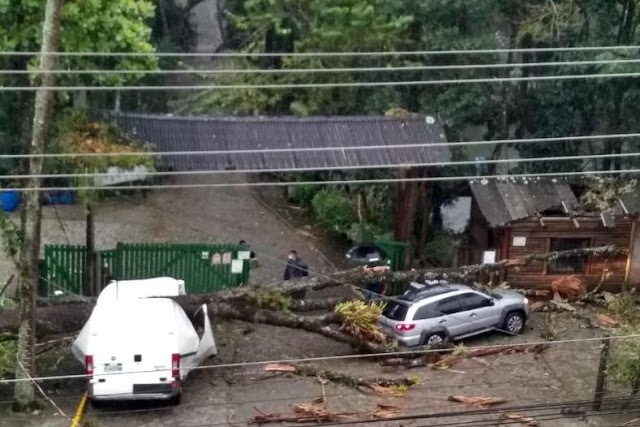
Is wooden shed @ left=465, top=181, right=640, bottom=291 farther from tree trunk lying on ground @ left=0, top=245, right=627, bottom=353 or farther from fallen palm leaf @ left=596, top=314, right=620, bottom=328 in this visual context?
tree trunk lying on ground @ left=0, top=245, right=627, bottom=353

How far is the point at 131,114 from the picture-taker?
2195cm

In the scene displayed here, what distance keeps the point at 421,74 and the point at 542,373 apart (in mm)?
10568

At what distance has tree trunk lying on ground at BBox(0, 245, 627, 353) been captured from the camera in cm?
1700

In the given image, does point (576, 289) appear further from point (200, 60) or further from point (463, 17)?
point (200, 60)

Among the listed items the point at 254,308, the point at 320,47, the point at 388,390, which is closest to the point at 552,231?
the point at 388,390

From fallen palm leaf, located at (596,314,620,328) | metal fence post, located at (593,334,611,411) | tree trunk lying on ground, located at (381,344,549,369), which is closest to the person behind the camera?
metal fence post, located at (593,334,611,411)

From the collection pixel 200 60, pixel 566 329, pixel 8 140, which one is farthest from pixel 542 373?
pixel 200 60

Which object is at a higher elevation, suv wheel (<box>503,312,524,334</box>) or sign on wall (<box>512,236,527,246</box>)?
sign on wall (<box>512,236,527,246</box>)

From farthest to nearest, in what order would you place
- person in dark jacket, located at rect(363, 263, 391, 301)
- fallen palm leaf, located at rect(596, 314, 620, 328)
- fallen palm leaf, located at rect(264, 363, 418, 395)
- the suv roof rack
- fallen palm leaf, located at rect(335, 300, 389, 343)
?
person in dark jacket, located at rect(363, 263, 391, 301), fallen palm leaf, located at rect(596, 314, 620, 328), the suv roof rack, fallen palm leaf, located at rect(335, 300, 389, 343), fallen palm leaf, located at rect(264, 363, 418, 395)

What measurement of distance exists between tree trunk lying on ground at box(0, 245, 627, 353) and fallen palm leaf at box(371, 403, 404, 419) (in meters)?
1.82

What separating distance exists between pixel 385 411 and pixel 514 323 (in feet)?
15.8

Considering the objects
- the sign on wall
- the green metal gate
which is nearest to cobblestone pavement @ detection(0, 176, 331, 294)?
the green metal gate

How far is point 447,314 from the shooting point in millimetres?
18234

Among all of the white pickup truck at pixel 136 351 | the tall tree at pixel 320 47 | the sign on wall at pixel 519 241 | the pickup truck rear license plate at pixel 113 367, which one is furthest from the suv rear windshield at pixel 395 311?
the tall tree at pixel 320 47
